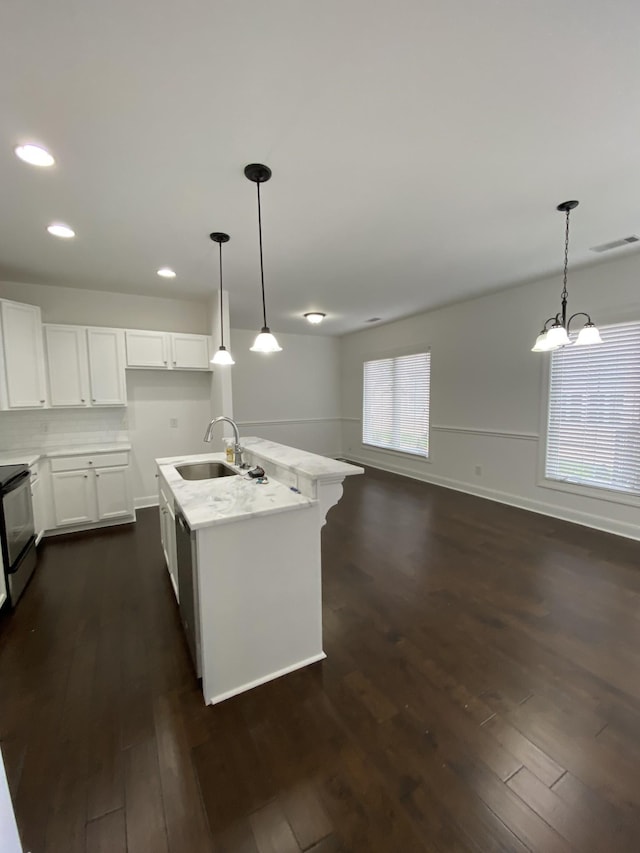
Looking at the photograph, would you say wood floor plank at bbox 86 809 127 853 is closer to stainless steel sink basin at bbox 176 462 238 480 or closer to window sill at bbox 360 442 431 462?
stainless steel sink basin at bbox 176 462 238 480

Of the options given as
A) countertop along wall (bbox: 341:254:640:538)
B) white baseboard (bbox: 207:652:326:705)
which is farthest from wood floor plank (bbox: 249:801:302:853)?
countertop along wall (bbox: 341:254:640:538)

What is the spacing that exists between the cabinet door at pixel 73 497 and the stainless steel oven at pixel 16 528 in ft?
1.77

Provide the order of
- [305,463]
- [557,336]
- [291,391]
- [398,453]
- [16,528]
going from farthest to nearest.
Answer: [291,391]
[398,453]
[16,528]
[557,336]
[305,463]

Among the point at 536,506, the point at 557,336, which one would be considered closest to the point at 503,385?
the point at 536,506

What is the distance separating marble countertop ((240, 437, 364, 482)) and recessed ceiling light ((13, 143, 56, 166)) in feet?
6.80

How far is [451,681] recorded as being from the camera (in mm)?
1832

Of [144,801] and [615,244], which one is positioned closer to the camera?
[144,801]

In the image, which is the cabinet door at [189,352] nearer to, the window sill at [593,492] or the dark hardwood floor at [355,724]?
the dark hardwood floor at [355,724]

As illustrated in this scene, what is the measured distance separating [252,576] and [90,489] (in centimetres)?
299

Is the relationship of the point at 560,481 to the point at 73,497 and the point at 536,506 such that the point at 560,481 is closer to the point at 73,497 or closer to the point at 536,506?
the point at 536,506

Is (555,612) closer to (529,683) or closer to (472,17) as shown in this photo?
(529,683)

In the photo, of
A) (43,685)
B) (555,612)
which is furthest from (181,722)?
(555,612)

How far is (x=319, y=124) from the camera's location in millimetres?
1695

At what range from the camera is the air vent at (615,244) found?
302cm
